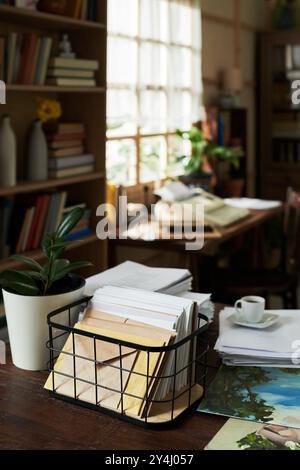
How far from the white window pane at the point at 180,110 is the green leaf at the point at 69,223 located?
129 inches

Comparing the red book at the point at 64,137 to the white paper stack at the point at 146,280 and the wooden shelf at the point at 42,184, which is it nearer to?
the wooden shelf at the point at 42,184

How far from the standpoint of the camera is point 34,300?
1290 mm

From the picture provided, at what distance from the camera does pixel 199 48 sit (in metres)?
4.88

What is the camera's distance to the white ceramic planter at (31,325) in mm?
1294

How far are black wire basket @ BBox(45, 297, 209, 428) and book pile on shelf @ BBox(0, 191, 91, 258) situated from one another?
6.19 ft

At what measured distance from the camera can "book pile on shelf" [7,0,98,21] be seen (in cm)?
301

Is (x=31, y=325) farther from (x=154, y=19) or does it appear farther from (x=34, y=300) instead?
(x=154, y=19)

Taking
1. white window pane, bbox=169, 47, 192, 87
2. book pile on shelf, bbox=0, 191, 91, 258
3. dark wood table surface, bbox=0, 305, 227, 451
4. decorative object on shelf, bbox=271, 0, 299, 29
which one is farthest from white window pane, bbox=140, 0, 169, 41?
dark wood table surface, bbox=0, 305, 227, 451

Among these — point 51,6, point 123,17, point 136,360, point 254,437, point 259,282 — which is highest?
point 123,17

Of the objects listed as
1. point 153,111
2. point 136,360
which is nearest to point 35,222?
point 153,111

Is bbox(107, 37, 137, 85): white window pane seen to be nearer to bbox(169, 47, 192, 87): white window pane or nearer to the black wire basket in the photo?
bbox(169, 47, 192, 87): white window pane

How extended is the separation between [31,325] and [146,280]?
323 mm
